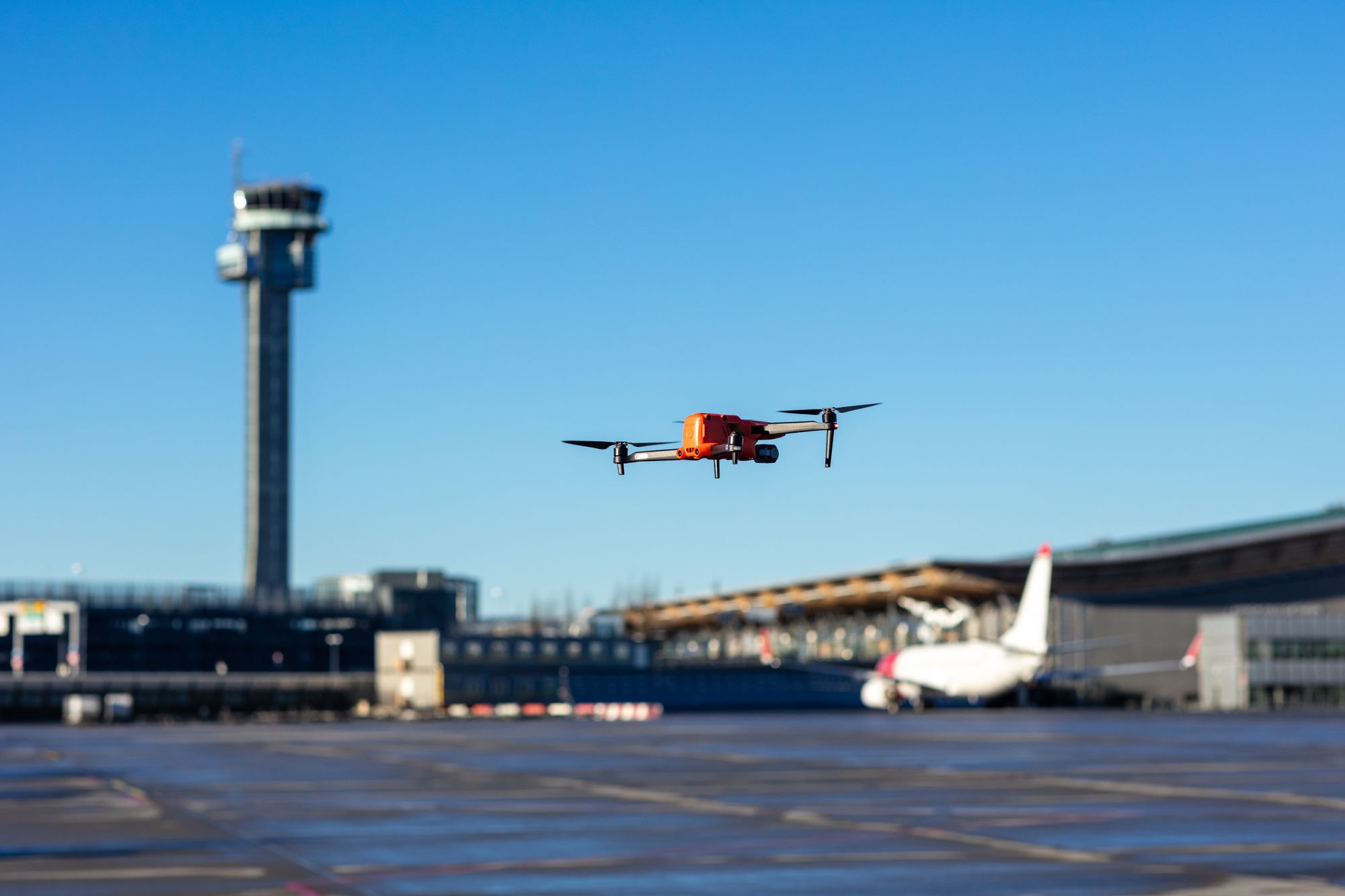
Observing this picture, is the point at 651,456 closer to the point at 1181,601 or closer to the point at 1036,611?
the point at 1036,611

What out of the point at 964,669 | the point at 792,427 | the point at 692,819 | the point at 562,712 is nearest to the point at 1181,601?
the point at 964,669

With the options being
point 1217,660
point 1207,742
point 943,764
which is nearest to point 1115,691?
point 1217,660

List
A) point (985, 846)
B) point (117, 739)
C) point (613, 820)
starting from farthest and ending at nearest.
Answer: point (117, 739) → point (613, 820) → point (985, 846)

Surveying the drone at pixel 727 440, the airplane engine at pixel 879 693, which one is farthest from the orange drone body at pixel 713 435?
the airplane engine at pixel 879 693

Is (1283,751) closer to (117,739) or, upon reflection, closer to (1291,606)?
(117,739)

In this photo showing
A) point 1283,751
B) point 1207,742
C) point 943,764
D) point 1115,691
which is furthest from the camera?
point 1115,691
